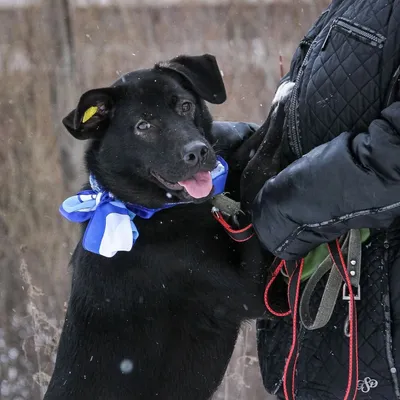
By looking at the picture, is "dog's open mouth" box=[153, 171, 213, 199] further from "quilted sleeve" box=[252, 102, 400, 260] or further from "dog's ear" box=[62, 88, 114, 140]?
"quilted sleeve" box=[252, 102, 400, 260]

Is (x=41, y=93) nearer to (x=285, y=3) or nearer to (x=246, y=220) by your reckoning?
(x=285, y=3)

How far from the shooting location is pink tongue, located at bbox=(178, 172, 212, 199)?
2.14 meters

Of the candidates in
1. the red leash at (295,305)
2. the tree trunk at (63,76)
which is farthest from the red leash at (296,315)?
the tree trunk at (63,76)

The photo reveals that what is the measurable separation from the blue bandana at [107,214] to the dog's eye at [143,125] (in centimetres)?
28

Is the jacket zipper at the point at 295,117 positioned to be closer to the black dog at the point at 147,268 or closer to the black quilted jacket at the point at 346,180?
the black quilted jacket at the point at 346,180

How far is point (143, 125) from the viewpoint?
2.33 meters

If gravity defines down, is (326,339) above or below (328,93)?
below

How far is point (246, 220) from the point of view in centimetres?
202

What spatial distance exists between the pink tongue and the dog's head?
53mm

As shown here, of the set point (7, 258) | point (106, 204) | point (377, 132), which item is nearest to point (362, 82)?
point (377, 132)

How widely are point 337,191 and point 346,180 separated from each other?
35 mm

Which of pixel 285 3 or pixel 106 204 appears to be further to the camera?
pixel 285 3

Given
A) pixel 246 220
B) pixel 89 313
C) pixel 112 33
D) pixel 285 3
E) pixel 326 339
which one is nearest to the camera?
pixel 326 339

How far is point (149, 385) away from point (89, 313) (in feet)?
1.26
